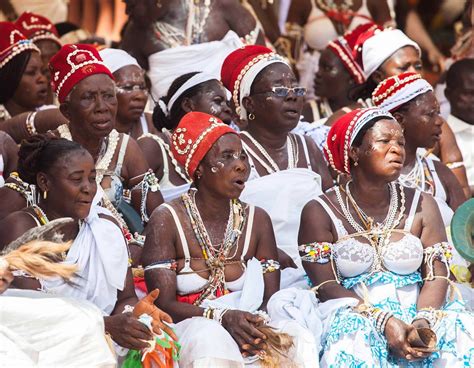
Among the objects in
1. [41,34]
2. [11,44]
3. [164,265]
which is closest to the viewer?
[164,265]

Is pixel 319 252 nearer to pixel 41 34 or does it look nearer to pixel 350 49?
pixel 350 49

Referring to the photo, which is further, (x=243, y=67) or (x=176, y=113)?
(x=176, y=113)

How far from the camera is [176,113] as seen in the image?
8.82 metres

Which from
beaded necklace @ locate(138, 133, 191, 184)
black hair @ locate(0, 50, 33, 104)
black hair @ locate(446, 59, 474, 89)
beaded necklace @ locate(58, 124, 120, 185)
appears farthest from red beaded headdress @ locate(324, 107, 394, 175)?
black hair @ locate(446, 59, 474, 89)

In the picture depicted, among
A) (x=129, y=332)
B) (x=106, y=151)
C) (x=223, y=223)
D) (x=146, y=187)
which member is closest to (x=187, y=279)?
(x=223, y=223)

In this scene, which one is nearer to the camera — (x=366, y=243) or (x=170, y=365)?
(x=170, y=365)

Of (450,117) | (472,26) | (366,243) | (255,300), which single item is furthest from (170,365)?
(472,26)

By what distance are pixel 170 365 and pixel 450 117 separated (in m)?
4.53

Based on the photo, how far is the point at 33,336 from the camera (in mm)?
6098

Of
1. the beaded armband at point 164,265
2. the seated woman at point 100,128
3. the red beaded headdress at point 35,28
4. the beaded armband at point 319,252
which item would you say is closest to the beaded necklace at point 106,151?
the seated woman at point 100,128

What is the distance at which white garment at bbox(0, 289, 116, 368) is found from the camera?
19.8ft

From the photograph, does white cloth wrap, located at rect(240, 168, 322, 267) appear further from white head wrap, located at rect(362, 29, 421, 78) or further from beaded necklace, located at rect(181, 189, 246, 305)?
white head wrap, located at rect(362, 29, 421, 78)

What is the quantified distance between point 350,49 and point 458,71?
87cm

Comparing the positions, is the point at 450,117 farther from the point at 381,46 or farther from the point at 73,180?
the point at 73,180
